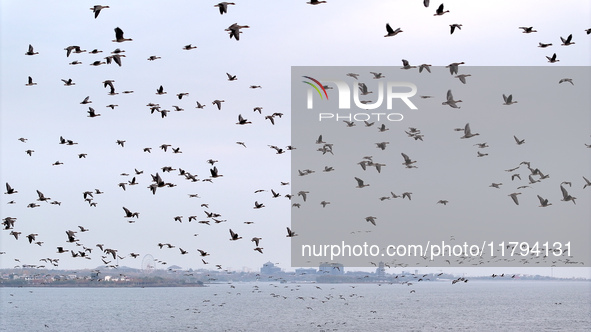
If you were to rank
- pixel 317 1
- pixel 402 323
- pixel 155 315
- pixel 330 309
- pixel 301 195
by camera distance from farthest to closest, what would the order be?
1. pixel 330 309
2. pixel 155 315
3. pixel 402 323
4. pixel 301 195
5. pixel 317 1

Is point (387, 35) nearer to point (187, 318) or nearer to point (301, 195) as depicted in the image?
point (301, 195)

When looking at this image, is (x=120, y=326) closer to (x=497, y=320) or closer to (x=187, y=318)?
(x=187, y=318)

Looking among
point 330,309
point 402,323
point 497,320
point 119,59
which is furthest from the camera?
point 330,309

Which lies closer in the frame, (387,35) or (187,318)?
(387,35)

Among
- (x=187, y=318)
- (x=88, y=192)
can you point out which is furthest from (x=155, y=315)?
(x=88, y=192)

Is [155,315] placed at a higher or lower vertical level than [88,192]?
lower

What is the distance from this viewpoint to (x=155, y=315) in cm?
13288

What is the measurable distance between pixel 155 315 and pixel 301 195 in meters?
85.3

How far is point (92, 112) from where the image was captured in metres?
45.6

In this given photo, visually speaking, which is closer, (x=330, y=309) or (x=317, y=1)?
(x=317, y=1)

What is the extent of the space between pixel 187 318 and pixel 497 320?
146 ft

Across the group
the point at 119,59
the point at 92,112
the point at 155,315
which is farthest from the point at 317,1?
the point at 155,315

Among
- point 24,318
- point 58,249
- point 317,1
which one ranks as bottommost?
point 24,318

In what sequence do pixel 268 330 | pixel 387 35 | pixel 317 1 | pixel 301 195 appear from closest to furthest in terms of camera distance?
1. pixel 387 35
2. pixel 317 1
3. pixel 301 195
4. pixel 268 330
